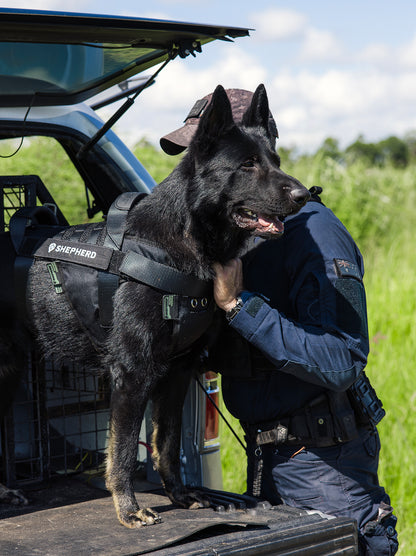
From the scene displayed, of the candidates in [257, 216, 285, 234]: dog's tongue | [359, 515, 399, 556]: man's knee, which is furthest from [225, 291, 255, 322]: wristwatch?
[359, 515, 399, 556]: man's knee

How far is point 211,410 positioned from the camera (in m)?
2.88

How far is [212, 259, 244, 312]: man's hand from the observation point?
2336 mm

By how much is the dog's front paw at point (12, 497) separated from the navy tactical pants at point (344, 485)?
1.00 meters

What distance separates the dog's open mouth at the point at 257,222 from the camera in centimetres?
227

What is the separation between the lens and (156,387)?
2.64 metres

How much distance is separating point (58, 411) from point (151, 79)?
1480 mm

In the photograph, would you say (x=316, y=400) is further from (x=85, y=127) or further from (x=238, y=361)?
(x=85, y=127)

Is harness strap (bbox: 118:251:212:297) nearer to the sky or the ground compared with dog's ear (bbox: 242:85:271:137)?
nearer to the ground

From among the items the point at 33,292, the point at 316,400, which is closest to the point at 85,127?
the point at 33,292

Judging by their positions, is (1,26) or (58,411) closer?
(1,26)

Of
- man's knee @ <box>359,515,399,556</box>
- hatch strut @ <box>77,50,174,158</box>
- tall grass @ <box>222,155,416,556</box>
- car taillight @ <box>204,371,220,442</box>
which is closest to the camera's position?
man's knee @ <box>359,515,399,556</box>

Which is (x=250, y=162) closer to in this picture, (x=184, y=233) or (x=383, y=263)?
(x=184, y=233)

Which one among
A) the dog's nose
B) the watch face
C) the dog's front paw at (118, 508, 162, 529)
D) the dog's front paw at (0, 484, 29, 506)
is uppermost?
the dog's nose

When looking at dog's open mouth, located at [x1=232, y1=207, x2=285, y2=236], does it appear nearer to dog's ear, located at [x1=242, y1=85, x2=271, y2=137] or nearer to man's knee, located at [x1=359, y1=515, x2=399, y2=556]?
dog's ear, located at [x1=242, y1=85, x2=271, y2=137]
